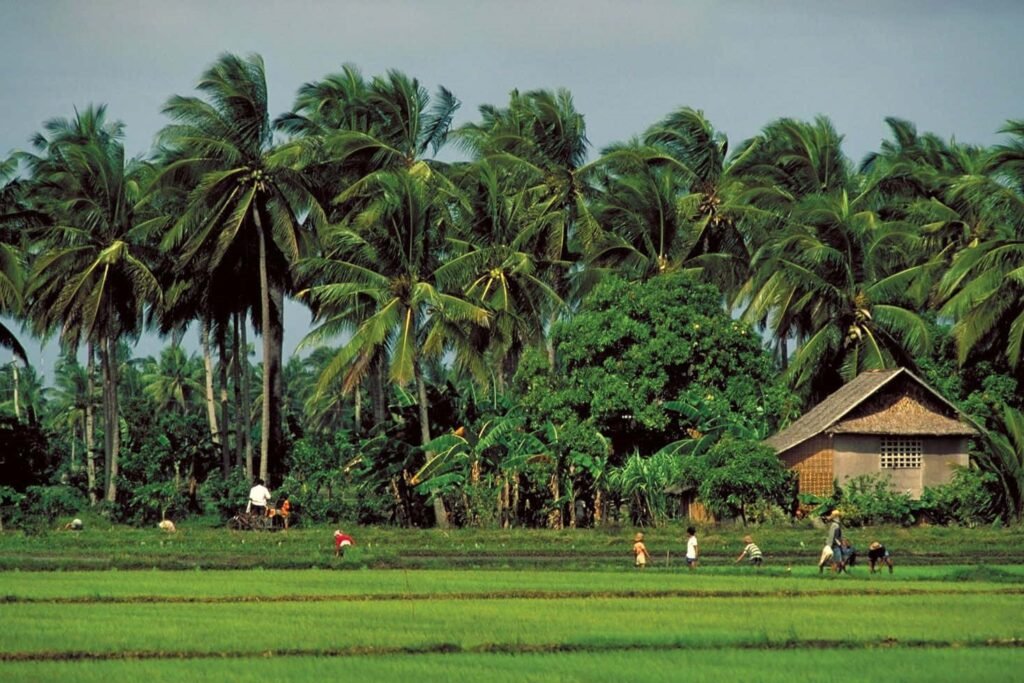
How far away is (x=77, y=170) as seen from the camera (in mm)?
40500

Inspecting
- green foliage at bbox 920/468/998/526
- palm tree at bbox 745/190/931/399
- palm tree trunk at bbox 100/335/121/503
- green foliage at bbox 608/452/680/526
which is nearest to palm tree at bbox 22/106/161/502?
palm tree trunk at bbox 100/335/121/503

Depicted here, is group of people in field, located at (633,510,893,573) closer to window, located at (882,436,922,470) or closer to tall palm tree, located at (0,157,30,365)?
window, located at (882,436,922,470)

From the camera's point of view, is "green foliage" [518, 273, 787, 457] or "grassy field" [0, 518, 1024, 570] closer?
"grassy field" [0, 518, 1024, 570]

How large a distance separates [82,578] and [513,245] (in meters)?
18.0

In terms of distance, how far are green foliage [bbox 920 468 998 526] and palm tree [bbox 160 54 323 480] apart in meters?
14.5

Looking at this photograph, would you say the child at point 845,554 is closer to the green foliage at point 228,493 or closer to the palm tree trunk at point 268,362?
the palm tree trunk at point 268,362

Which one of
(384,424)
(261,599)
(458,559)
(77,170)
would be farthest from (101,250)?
(261,599)

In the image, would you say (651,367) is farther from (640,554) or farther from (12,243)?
(12,243)

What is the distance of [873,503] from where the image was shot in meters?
34.6

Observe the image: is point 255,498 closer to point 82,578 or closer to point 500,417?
point 500,417

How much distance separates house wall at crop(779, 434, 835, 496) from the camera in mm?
35781

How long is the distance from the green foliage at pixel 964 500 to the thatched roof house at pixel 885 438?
2.09ft

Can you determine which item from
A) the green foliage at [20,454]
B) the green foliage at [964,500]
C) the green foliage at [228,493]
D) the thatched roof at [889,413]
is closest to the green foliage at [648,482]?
the thatched roof at [889,413]

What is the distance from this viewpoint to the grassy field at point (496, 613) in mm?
14141
